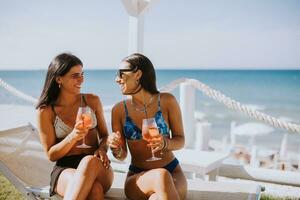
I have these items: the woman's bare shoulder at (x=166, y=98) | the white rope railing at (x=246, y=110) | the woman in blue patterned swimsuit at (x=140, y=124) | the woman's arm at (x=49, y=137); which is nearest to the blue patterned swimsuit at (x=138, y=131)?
the woman in blue patterned swimsuit at (x=140, y=124)

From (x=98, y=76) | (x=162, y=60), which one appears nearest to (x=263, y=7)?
(x=162, y=60)

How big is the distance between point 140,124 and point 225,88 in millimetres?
33424

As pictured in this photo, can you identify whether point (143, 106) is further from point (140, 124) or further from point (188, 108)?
point (188, 108)

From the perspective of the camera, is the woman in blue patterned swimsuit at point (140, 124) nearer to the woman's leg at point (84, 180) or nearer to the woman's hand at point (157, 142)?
the woman's hand at point (157, 142)

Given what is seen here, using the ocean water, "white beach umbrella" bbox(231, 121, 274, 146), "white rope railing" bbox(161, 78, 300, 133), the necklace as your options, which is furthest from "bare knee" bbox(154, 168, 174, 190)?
the ocean water

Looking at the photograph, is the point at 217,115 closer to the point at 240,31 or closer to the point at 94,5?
the point at 240,31

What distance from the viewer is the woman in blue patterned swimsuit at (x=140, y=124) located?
2658mm

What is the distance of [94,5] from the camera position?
38188 mm

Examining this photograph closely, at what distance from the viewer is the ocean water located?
28750 mm

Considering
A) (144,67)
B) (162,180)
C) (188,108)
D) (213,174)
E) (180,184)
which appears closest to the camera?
(162,180)

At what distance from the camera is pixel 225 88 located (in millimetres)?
35562

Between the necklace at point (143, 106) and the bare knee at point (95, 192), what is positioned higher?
the necklace at point (143, 106)

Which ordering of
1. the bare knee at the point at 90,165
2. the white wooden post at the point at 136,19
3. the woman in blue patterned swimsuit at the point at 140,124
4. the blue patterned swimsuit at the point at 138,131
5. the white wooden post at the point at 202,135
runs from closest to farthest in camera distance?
the bare knee at the point at 90,165, the woman in blue patterned swimsuit at the point at 140,124, the blue patterned swimsuit at the point at 138,131, the white wooden post at the point at 136,19, the white wooden post at the point at 202,135

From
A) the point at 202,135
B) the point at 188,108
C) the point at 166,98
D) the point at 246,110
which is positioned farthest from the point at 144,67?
the point at 202,135
